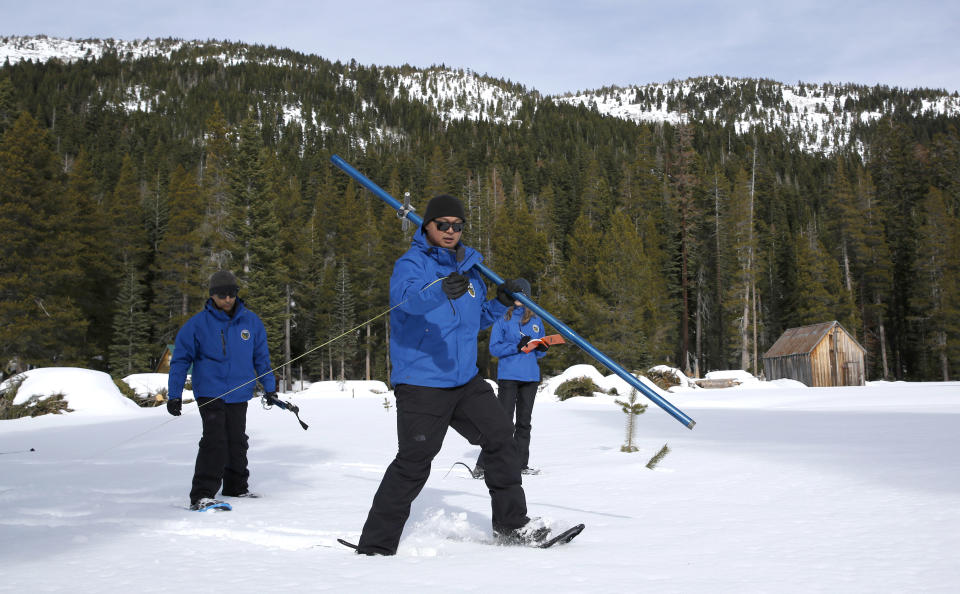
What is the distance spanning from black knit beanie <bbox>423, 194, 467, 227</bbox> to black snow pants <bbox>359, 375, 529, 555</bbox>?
3.10ft

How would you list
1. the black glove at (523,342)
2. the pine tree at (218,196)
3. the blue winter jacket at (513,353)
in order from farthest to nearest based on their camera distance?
the pine tree at (218,196)
the blue winter jacket at (513,353)
the black glove at (523,342)

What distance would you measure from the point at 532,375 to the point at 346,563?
3.61 metres

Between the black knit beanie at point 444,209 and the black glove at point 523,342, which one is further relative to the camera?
the black glove at point 523,342

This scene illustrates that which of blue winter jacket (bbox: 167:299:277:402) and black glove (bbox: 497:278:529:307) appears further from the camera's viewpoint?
blue winter jacket (bbox: 167:299:277:402)

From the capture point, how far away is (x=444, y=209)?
3719 mm

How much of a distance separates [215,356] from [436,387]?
109 inches

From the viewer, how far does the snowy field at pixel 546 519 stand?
9.55ft

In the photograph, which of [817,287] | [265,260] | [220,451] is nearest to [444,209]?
[220,451]

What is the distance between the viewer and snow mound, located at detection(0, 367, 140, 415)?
15.7 m

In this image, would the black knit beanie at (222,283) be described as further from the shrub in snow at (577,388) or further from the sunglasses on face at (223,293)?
the shrub in snow at (577,388)

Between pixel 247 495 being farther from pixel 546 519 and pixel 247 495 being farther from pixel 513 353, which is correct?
pixel 546 519

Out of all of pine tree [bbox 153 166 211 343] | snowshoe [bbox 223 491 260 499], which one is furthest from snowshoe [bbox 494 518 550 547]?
pine tree [bbox 153 166 211 343]

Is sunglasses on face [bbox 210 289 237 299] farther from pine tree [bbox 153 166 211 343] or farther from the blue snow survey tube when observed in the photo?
pine tree [bbox 153 166 211 343]

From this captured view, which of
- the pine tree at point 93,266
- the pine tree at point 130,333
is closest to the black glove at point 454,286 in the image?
the pine tree at point 130,333
